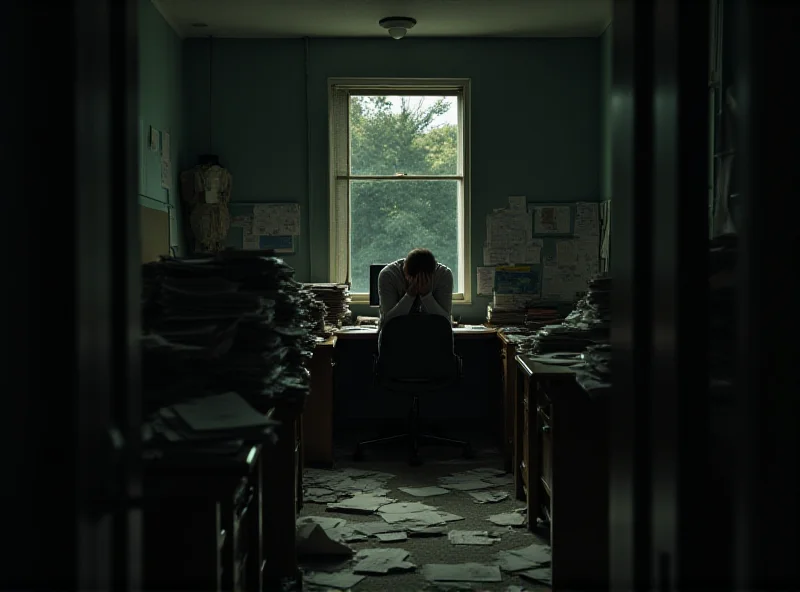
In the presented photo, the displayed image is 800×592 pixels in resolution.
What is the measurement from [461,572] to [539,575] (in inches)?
11.6

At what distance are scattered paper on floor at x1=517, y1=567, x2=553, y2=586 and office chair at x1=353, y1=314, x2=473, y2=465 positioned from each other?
5.94ft

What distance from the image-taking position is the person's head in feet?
16.7

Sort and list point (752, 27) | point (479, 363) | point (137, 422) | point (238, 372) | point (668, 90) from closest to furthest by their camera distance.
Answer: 1. point (752, 27)
2. point (668, 90)
3. point (137, 422)
4. point (238, 372)
5. point (479, 363)

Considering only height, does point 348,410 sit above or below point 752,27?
below

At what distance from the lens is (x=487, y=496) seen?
4344 millimetres

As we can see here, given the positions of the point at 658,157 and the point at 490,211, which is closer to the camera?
the point at 658,157

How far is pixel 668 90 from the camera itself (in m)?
1.02

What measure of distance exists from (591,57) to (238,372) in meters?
4.62

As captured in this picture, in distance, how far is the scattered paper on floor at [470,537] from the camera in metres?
3.61

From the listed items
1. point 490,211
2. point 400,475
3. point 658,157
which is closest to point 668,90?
point 658,157

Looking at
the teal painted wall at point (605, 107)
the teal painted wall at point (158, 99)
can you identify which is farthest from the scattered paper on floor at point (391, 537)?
the teal painted wall at point (605, 107)

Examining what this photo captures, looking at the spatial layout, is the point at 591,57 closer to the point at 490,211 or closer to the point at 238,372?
the point at 490,211

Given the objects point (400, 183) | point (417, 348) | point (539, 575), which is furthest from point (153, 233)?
point (539, 575)

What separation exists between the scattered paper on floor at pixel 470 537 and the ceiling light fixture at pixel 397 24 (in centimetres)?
339
